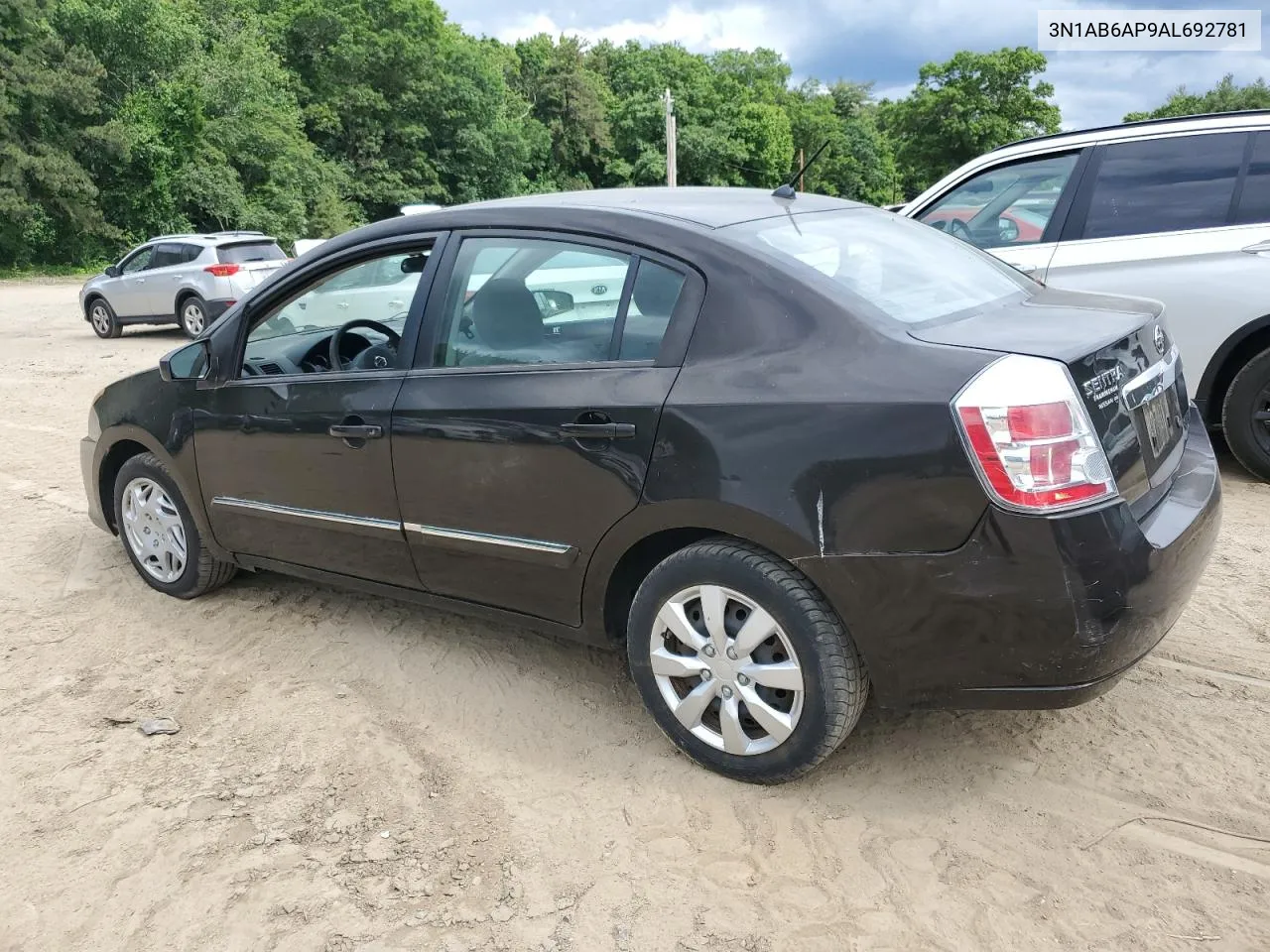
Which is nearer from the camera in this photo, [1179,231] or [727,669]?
[727,669]

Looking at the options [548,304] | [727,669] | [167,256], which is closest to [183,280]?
[167,256]

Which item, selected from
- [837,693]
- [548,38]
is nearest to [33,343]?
[837,693]

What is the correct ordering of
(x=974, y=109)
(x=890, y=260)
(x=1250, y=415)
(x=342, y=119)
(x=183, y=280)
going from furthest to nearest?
(x=974, y=109)
(x=342, y=119)
(x=183, y=280)
(x=1250, y=415)
(x=890, y=260)

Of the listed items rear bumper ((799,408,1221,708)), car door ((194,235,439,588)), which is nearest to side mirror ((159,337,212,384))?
car door ((194,235,439,588))

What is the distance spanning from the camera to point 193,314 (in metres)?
15.5

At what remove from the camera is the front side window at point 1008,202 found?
594 cm

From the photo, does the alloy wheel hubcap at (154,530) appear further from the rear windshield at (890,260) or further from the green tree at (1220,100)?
the green tree at (1220,100)

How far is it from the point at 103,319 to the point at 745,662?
16.6 m

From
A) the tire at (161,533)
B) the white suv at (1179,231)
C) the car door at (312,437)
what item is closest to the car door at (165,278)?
the tire at (161,533)

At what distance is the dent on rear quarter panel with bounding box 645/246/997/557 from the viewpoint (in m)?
2.48

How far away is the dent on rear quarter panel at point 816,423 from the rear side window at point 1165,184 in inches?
148

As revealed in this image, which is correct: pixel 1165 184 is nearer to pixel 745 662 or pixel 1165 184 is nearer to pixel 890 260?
pixel 890 260

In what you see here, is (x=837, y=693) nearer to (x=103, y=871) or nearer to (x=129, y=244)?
(x=103, y=871)

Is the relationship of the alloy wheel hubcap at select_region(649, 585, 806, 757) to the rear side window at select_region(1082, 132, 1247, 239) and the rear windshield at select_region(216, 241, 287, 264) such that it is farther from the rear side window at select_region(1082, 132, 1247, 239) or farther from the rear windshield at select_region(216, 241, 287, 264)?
the rear windshield at select_region(216, 241, 287, 264)
